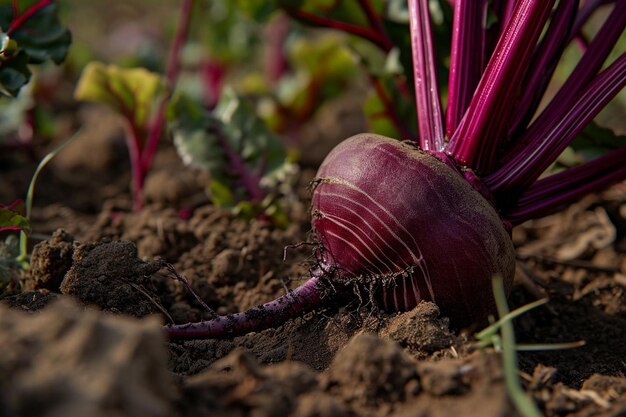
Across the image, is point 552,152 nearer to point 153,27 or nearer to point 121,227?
point 121,227

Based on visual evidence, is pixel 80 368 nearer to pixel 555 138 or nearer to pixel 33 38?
pixel 555 138

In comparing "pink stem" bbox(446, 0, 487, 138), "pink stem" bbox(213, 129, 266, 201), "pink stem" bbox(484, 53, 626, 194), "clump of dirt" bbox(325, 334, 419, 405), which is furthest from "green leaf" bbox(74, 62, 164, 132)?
"clump of dirt" bbox(325, 334, 419, 405)

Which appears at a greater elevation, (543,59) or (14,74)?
(543,59)

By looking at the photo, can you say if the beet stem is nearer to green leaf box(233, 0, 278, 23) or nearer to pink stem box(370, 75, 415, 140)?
pink stem box(370, 75, 415, 140)

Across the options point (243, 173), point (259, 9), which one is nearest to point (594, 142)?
point (243, 173)

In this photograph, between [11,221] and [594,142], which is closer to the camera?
[11,221]

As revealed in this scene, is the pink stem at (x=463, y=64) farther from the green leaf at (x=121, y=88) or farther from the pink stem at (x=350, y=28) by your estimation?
the green leaf at (x=121, y=88)
